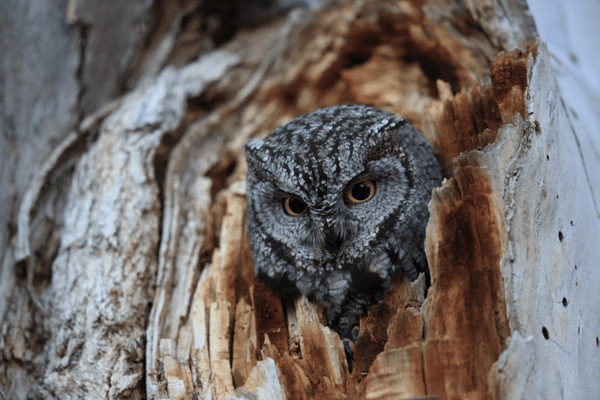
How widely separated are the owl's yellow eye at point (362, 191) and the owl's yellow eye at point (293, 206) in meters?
0.24

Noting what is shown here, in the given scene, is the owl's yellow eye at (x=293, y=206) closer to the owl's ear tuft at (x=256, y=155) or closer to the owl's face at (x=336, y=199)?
the owl's face at (x=336, y=199)

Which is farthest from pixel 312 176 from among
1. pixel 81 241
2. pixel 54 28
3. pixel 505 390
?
pixel 54 28

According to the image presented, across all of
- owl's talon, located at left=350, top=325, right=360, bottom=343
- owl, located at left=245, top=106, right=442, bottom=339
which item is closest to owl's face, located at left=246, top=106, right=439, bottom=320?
owl, located at left=245, top=106, right=442, bottom=339

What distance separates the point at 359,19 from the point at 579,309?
2.29m

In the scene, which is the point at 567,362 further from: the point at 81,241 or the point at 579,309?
the point at 81,241

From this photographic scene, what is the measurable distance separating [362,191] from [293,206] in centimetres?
34

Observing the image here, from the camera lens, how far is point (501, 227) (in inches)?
62.1

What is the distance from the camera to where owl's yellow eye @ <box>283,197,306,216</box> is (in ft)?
7.01

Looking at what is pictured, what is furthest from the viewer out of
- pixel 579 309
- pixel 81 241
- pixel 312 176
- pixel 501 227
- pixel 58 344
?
pixel 81 241

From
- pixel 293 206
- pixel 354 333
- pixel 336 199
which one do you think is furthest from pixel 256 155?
pixel 354 333

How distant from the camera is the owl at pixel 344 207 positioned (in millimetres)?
1940

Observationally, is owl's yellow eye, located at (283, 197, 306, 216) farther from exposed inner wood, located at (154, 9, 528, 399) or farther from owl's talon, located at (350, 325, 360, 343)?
owl's talon, located at (350, 325, 360, 343)

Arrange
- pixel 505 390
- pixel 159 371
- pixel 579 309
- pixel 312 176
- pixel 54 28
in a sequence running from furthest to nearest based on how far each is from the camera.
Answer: pixel 54 28 < pixel 159 371 < pixel 312 176 < pixel 579 309 < pixel 505 390

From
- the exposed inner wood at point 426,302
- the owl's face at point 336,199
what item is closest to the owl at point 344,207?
the owl's face at point 336,199
